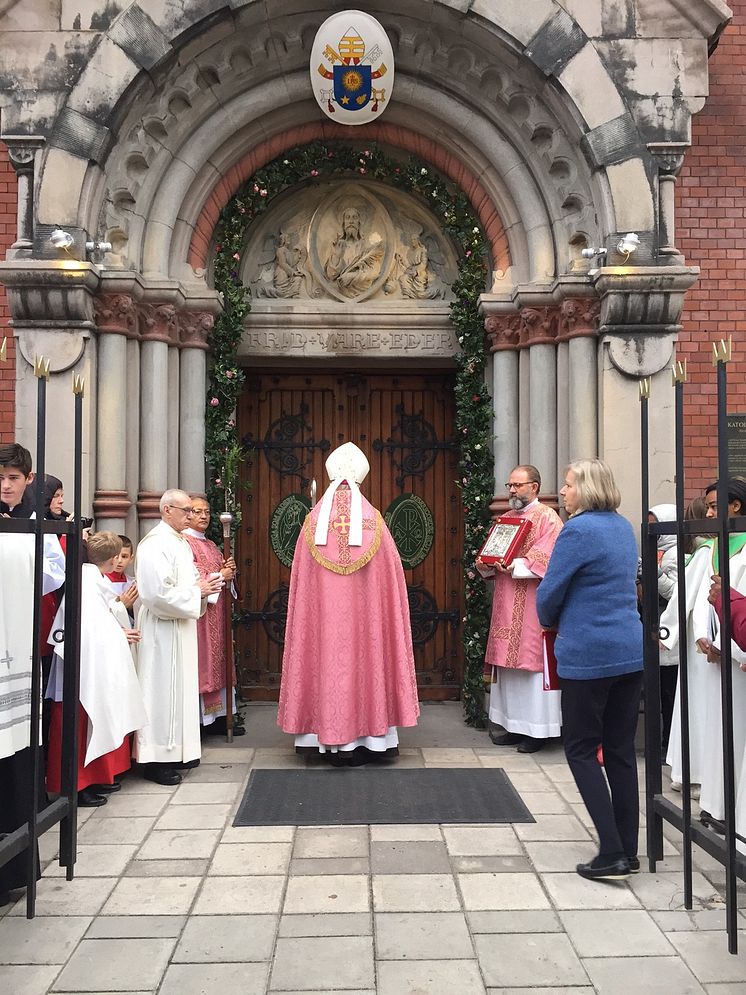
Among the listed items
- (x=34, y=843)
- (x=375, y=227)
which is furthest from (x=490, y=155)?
(x=34, y=843)

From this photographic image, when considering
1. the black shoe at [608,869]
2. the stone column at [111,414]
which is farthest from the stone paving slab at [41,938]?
the stone column at [111,414]

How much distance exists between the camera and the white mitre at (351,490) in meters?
6.12

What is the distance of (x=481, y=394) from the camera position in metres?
7.54

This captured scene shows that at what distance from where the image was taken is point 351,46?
22.5 ft

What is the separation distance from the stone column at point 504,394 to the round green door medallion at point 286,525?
5.98ft

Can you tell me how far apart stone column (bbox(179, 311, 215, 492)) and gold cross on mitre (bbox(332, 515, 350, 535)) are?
170 cm

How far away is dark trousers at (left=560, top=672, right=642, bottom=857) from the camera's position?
13.4 feet

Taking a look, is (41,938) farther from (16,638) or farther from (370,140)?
(370,140)

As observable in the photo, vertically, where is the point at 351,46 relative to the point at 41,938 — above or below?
above

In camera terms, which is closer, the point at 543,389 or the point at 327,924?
the point at 327,924

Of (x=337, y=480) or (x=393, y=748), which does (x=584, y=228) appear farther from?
(x=393, y=748)

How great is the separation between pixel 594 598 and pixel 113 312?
4.36 metres

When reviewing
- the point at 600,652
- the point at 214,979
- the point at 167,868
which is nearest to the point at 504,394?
the point at 600,652

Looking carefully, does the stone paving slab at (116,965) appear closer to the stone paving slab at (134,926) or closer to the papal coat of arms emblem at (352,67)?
the stone paving slab at (134,926)
